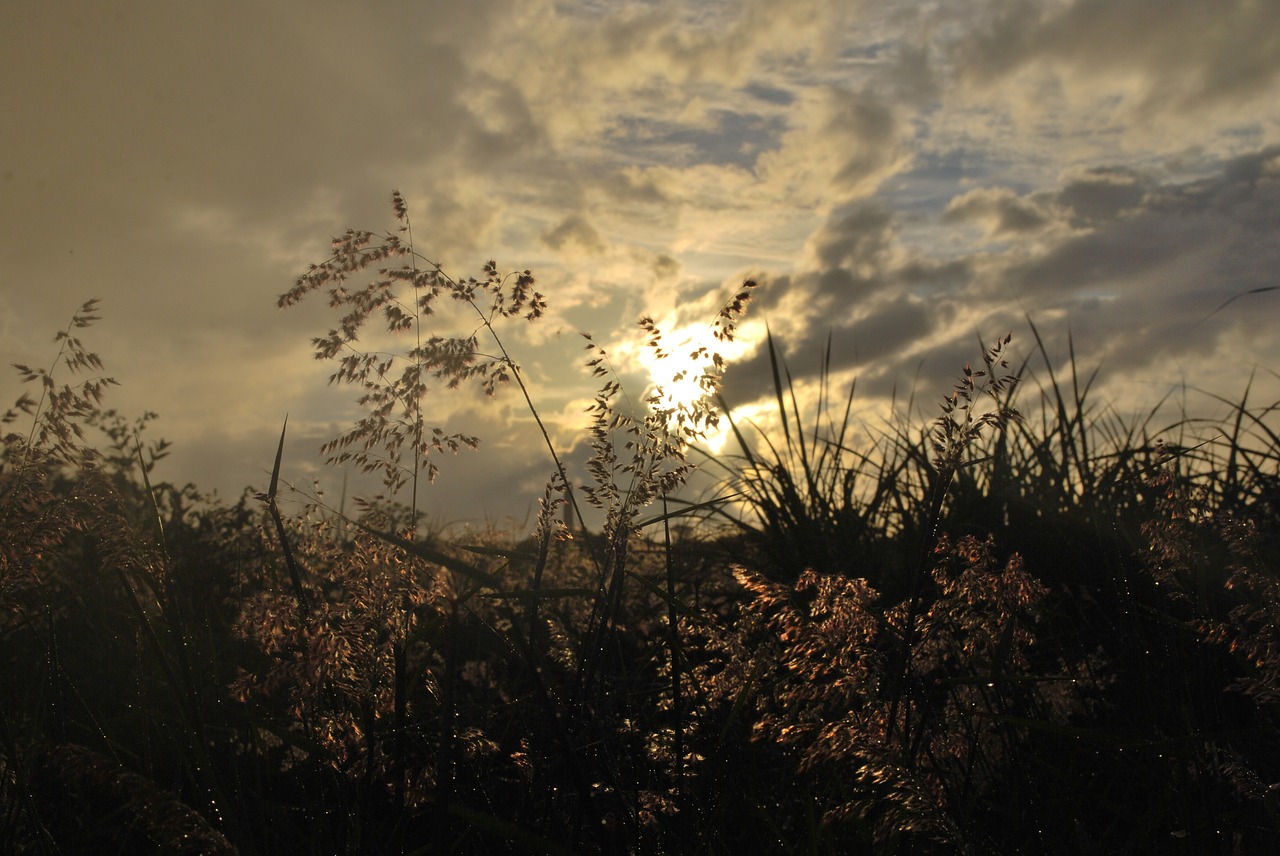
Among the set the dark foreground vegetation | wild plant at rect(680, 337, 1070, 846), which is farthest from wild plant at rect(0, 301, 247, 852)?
wild plant at rect(680, 337, 1070, 846)

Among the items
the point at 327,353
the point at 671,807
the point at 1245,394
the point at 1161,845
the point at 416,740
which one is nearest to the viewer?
the point at 671,807

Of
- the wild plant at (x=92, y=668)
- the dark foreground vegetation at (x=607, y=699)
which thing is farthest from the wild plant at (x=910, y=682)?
the wild plant at (x=92, y=668)

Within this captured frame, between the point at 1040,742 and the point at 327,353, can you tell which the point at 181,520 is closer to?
the point at 327,353

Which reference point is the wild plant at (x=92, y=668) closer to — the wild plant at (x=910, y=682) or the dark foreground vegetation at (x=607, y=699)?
the dark foreground vegetation at (x=607, y=699)

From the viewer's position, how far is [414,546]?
5.80 feet

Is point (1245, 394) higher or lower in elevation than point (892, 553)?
higher

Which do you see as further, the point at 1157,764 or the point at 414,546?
the point at 1157,764

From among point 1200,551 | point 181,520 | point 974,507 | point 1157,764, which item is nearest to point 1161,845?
point 1157,764

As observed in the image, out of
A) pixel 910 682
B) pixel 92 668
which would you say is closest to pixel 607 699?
pixel 910 682

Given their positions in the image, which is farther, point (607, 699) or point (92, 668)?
point (92, 668)

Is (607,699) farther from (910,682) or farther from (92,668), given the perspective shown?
(92,668)

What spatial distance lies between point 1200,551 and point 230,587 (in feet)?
13.9

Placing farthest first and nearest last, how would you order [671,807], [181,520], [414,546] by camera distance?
1. [181,520]
2. [671,807]
3. [414,546]

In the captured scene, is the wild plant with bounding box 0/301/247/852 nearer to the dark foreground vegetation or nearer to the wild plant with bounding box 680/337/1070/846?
the dark foreground vegetation
